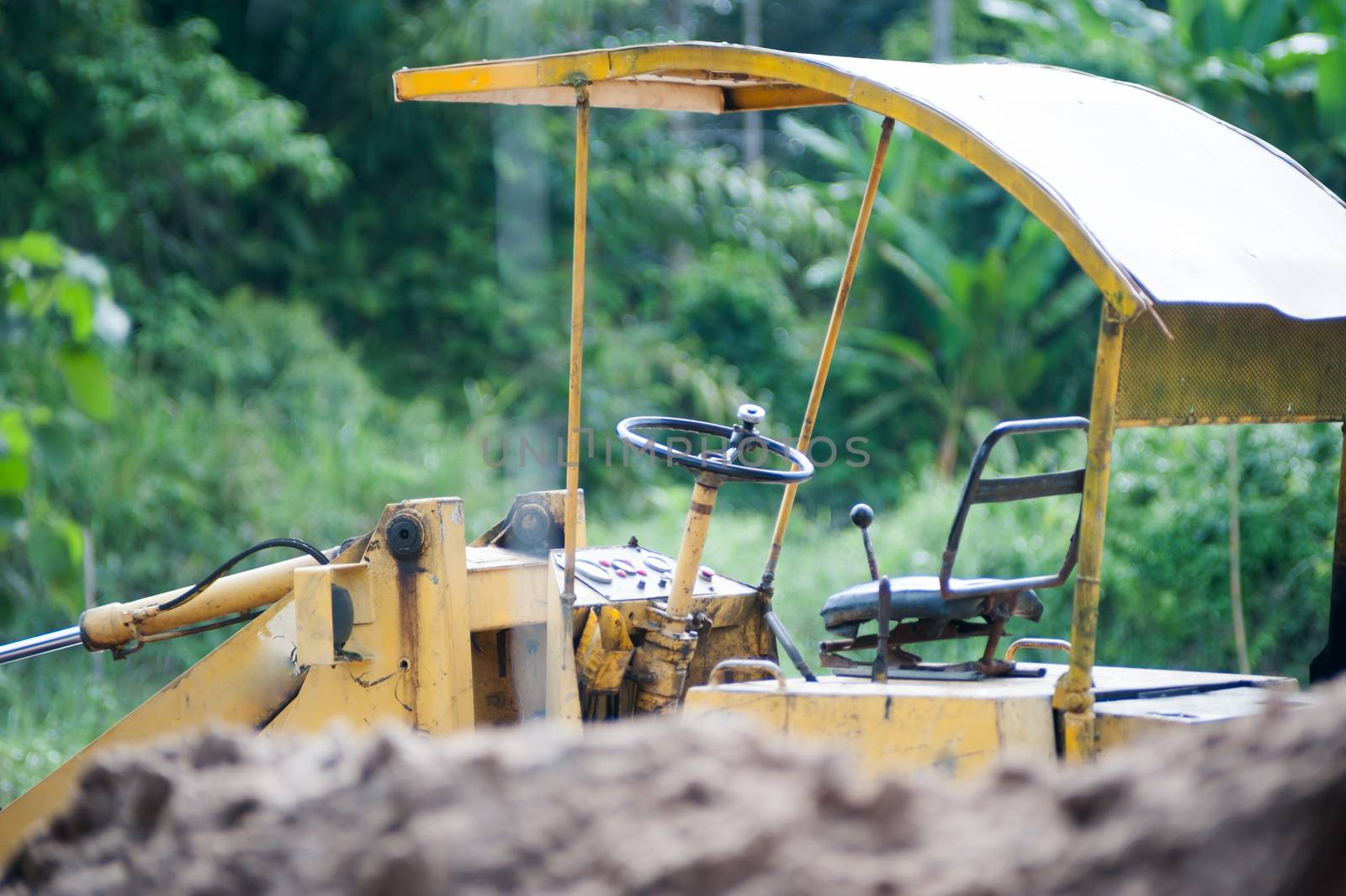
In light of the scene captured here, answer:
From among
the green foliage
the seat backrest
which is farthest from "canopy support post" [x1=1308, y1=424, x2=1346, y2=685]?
the green foliage

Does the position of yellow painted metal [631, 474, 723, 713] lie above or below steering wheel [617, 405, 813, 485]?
below

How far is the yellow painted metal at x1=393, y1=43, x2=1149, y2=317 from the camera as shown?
259 centimetres

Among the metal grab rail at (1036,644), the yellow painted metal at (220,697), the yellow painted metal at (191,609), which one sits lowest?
the yellow painted metal at (220,697)

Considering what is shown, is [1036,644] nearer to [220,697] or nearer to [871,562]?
[871,562]

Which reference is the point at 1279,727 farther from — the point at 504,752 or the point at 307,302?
the point at 307,302

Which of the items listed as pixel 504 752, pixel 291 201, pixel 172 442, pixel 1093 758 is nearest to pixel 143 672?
pixel 172 442

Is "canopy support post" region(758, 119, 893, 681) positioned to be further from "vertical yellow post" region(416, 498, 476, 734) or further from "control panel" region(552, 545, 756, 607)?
"vertical yellow post" region(416, 498, 476, 734)

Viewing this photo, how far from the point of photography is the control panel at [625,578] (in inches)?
144

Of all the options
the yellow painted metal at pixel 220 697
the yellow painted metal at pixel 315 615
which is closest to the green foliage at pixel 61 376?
the yellow painted metal at pixel 315 615

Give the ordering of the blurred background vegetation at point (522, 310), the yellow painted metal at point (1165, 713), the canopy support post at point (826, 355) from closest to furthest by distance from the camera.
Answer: the yellow painted metal at point (1165, 713) → the canopy support post at point (826, 355) → the blurred background vegetation at point (522, 310)

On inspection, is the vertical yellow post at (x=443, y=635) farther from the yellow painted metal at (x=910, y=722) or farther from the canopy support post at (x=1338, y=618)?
the canopy support post at (x=1338, y=618)

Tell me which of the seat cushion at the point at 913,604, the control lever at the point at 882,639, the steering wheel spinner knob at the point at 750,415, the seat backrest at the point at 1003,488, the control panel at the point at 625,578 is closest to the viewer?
the seat backrest at the point at 1003,488

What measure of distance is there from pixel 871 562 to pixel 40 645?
2345 millimetres

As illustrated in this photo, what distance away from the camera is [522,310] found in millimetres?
13711
